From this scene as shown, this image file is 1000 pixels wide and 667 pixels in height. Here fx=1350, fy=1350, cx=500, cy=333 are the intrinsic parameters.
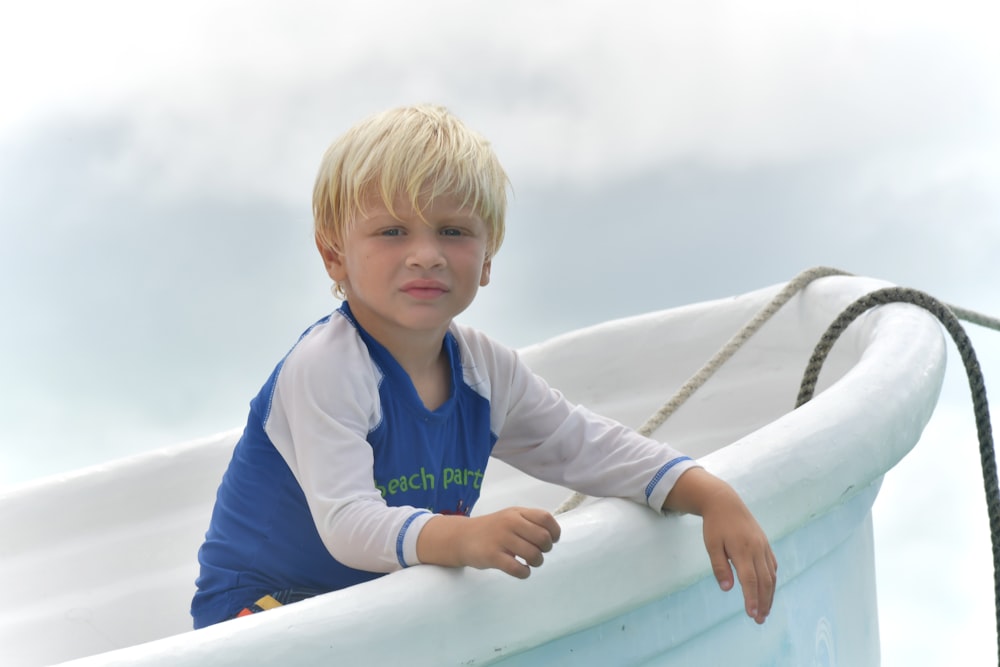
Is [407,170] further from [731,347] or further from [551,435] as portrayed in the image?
[731,347]

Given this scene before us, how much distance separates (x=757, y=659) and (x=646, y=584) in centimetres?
27

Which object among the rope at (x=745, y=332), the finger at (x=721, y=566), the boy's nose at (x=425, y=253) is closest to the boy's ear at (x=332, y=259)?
the boy's nose at (x=425, y=253)

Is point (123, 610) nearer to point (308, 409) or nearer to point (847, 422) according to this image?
point (308, 409)

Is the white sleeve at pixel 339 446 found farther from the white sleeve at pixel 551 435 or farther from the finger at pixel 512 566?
the white sleeve at pixel 551 435

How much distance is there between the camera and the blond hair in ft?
3.92

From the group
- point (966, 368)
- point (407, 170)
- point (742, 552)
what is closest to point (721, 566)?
point (742, 552)

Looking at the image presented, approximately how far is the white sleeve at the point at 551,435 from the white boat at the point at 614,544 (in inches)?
4.8

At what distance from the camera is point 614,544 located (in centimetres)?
111

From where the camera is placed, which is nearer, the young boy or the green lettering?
the young boy

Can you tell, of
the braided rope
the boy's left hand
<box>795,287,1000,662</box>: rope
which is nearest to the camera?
the boy's left hand

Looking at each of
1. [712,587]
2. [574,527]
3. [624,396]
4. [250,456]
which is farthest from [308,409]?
[624,396]

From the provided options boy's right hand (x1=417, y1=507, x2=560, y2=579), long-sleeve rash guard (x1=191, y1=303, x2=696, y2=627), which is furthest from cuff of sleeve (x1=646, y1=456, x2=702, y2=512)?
boy's right hand (x1=417, y1=507, x2=560, y2=579)

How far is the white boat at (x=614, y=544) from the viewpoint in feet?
3.26

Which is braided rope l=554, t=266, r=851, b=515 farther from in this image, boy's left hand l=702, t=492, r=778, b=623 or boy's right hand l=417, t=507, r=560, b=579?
boy's right hand l=417, t=507, r=560, b=579
